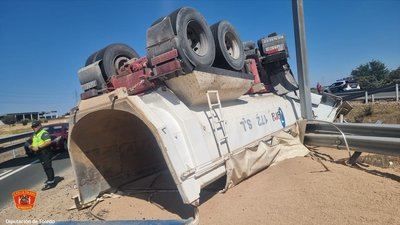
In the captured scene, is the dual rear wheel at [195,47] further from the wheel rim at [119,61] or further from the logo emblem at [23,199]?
the logo emblem at [23,199]

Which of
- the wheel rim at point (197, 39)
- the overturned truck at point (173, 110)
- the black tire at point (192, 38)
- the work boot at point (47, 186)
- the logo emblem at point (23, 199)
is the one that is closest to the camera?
the logo emblem at point (23, 199)

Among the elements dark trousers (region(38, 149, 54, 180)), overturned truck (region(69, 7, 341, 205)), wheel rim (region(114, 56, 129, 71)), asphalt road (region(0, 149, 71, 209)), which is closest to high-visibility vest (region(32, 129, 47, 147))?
dark trousers (region(38, 149, 54, 180))

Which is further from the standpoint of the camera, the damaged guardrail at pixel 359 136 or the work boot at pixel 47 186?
the work boot at pixel 47 186

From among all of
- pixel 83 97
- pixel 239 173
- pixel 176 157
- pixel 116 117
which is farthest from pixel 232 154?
pixel 83 97

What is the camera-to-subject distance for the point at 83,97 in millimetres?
6141

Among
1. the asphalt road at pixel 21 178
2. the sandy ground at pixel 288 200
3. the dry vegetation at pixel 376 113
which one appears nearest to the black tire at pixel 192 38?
the sandy ground at pixel 288 200

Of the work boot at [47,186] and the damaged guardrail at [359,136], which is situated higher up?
the damaged guardrail at [359,136]

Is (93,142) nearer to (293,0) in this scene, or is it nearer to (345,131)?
(345,131)

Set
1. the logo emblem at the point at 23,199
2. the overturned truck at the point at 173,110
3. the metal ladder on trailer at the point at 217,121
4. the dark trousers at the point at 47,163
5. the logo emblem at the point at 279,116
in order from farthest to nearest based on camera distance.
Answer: the dark trousers at the point at 47,163
the logo emblem at the point at 279,116
the metal ladder on trailer at the point at 217,121
the overturned truck at the point at 173,110
the logo emblem at the point at 23,199

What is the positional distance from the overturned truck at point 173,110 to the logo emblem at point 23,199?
129 centimetres

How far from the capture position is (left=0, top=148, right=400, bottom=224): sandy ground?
4008mm

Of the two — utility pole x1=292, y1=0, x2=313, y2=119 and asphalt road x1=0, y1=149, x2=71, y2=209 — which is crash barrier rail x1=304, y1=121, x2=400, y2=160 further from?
asphalt road x1=0, y1=149, x2=71, y2=209

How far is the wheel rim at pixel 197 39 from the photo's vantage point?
5984 mm

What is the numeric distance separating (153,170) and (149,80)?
3029mm
